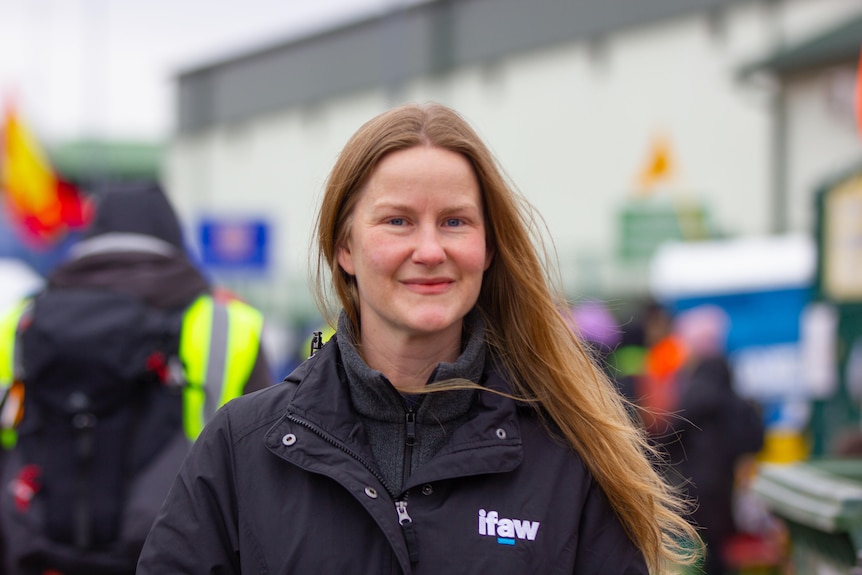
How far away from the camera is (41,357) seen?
3490 mm

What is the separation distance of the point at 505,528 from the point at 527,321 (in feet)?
1.64

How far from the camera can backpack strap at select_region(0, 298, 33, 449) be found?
362 cm

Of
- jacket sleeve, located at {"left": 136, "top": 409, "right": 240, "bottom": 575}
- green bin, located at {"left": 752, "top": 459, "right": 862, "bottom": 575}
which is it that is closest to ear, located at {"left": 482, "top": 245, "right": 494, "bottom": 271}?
jacket sleeve, located at {"left": 136, "top": 409, "right": 240, "bottom": 575}

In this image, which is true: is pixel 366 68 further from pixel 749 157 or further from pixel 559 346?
pixel 559 346

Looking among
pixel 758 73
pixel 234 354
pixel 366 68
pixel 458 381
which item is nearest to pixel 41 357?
pixel 234 354

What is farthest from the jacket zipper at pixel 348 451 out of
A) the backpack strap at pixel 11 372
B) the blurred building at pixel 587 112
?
the blurred building at pixel 587 112

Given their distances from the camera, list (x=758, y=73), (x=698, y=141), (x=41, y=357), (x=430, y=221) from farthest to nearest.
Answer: (x=698, y=141) → (x=758, y=73) → (x=41, y=357) → (x=430, y=221)

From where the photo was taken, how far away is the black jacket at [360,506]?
2.21 meters

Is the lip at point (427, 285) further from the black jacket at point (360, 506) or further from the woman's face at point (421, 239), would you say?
the black jacket at point (360, 506)

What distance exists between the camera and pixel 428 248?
233 cm

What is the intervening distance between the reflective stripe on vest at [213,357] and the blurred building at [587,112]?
32.9ft

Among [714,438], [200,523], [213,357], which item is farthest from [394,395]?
[714,438]

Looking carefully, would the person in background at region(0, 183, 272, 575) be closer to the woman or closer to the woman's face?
the woman

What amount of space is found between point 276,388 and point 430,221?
451mm
